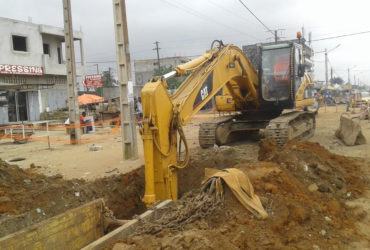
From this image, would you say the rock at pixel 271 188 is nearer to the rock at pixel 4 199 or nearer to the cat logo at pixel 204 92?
the cat logo at pixel 204 92

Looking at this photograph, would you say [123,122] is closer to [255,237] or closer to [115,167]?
[115,167]

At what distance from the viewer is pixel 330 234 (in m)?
3.98

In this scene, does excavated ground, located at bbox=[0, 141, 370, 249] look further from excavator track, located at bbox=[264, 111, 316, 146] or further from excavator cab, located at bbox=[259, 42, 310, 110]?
excavator cab, located at bbox=[259, 42, 310, 110]

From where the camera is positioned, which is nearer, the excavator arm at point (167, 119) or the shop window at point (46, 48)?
the excavator arm at point (167, 119)

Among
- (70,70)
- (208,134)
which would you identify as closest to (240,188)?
(208,134)

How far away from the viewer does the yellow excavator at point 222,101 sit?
16.3ft

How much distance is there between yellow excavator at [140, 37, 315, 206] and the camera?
196 inches

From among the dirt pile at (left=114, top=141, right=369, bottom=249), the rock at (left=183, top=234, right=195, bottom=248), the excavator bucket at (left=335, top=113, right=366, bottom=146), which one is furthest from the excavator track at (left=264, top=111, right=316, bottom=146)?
the rock at (left=183, top=234, right=195, bottom=248)

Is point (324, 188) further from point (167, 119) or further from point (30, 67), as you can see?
point (30, 67)

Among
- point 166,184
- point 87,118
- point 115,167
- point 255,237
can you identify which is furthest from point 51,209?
point 87,118

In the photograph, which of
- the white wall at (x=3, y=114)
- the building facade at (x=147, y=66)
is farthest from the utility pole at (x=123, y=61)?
the building facade at (x=147, y=66)

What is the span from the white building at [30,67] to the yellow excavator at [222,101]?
17.2 metres

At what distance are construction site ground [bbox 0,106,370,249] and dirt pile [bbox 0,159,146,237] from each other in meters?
0.02

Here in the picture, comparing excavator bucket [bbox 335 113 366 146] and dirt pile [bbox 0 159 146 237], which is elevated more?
excavator bucket [bbox 335 113 366 146]
